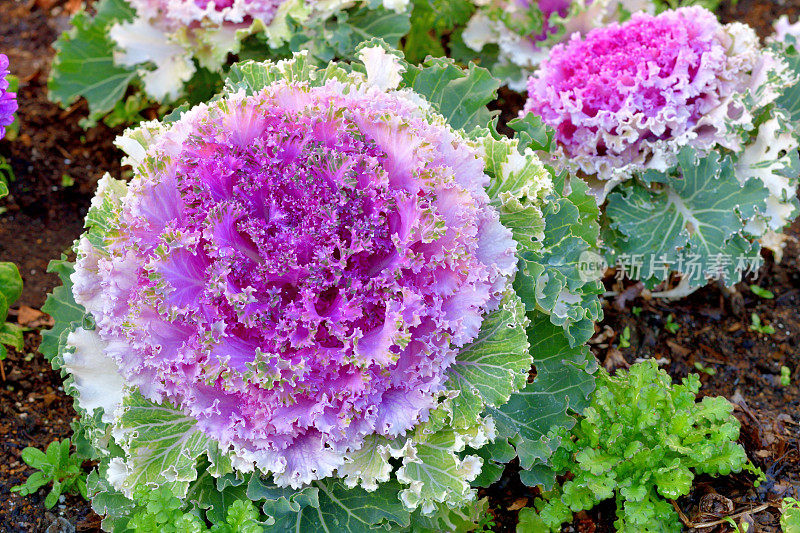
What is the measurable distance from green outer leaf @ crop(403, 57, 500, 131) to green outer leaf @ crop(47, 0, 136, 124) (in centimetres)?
248

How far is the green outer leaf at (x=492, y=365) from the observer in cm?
272

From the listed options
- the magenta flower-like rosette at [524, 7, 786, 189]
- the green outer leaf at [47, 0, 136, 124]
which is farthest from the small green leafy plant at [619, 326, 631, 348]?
the green outer leaf at [47, 0, 136, 124]

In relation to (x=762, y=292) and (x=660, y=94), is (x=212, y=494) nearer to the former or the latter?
(x=660, y=94)

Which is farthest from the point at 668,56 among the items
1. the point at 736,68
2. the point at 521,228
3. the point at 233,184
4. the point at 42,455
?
the point at 42,455

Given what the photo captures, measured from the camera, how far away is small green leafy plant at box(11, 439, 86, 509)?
3.32 metres

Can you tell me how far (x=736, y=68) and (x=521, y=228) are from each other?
1.76 m

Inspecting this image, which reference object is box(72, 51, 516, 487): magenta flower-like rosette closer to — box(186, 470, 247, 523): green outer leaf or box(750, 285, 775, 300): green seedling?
box(186, 470, 247, 523): green outer leaf

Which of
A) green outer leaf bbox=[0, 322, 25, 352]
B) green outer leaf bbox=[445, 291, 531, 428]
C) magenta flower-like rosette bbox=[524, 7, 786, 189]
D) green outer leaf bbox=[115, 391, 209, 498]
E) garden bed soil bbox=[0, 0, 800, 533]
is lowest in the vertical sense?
garden bed soil bbox=[0, 0, 800, 533]

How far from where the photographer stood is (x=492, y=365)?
278 cm

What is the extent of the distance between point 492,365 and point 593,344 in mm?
1621

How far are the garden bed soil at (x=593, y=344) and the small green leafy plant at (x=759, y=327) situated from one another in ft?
0.10

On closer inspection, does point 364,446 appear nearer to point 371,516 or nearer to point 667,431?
point 371,516

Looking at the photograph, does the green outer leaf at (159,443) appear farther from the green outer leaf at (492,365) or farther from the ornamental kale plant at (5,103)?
the ornamental kale plant at (5,103)

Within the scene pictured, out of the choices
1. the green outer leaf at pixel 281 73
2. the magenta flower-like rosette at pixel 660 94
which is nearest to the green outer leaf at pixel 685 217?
the magenta flower-like rosette at pixel 660 94
